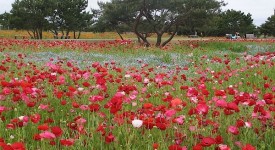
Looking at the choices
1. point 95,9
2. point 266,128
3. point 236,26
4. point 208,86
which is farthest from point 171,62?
point 236,26

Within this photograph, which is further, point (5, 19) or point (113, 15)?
point (5, 19)

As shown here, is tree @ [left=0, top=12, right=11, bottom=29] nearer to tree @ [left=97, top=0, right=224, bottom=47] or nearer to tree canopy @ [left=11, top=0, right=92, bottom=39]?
tree canopy @ [left=11, top=0, right=92, bottom=39]

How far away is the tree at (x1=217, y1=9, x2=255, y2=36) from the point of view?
248ft

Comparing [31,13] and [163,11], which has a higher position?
[31,13]

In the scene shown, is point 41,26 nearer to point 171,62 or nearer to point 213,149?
point 171,62

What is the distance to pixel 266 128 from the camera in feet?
9.91

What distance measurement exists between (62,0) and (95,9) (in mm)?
26554

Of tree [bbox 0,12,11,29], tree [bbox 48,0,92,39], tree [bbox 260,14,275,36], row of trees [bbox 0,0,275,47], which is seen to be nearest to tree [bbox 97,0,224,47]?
row of trees [bbox 0,0,275,47]

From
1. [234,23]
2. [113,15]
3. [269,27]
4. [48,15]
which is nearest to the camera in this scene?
[113,15]

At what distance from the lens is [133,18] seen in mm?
24828

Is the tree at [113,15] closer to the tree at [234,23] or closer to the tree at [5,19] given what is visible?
the tree at [5,19]

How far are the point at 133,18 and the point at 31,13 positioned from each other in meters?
28.9

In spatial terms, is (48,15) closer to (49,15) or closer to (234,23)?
(49,15)

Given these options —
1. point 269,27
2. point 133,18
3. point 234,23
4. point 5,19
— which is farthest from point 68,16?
point 269,27
